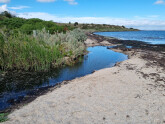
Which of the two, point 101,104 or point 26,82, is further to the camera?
point 26,82

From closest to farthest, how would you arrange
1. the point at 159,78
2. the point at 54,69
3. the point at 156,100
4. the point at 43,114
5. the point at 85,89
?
the point at 43,114 → the point at 156,100 → the point at 85,89 → the point at 159,78 → the point at 54,69

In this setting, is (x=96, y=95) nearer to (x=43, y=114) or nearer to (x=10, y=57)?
(x=43, y=114)

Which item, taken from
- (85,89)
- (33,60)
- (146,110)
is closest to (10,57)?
(33,60)

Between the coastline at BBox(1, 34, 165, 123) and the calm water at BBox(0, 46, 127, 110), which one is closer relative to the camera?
the coastline at BBox(1, 34, 165, 123)

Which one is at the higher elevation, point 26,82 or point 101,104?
point 101,104

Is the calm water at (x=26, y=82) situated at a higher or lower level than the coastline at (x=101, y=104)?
lower

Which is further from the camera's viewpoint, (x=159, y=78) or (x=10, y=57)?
(x=10, y=57)

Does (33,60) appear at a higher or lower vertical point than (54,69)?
higher

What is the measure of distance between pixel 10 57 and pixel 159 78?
928 cm

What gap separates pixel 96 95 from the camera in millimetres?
6555

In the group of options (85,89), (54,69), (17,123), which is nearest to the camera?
(17,123)

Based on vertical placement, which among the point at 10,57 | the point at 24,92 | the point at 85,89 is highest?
the point at 10,57

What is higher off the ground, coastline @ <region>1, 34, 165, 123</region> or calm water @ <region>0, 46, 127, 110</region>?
coastline @ <region>1, 34, 165, 123</region>

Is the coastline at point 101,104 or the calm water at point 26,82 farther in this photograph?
the calm water at point 26,82
